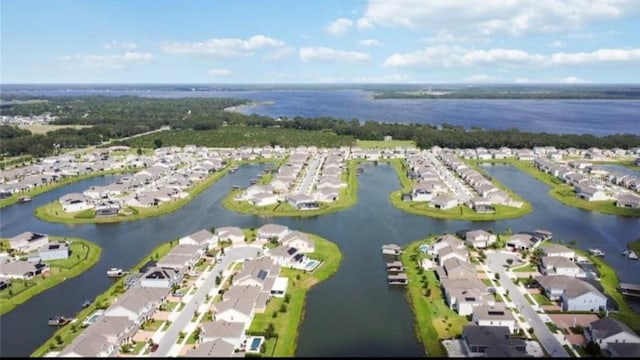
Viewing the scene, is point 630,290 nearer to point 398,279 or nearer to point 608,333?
point 608,333

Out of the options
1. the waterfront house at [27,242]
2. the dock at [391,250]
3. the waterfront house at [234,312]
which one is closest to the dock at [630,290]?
the dock at [391,250]

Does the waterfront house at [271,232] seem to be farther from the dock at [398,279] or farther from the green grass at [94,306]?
the dock at [398,279]

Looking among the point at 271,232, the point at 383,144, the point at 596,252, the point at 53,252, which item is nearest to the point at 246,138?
the point at 383,144

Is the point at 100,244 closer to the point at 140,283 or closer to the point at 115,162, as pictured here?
the point at 140,283

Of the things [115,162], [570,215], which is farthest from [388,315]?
[115,162]

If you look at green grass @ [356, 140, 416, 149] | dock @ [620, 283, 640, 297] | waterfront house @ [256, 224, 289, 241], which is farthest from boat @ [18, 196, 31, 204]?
dock @ [620, 283, 640, 297]
